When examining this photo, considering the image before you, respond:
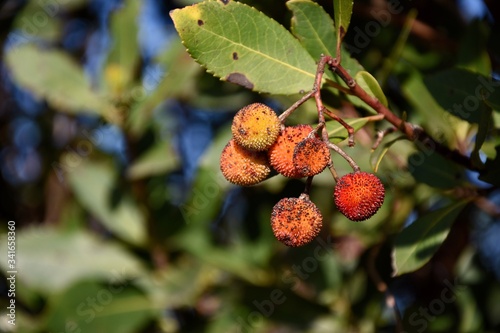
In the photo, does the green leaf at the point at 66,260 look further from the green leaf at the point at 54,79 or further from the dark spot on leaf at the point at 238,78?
the dark spot on leaf at the point at 238,78

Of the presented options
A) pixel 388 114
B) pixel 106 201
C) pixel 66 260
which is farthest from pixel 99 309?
pixel 388 114

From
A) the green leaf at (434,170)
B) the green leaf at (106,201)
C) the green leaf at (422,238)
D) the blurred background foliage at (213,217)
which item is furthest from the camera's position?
the green leaf at (106,201)

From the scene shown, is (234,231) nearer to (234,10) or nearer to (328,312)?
(328,312)

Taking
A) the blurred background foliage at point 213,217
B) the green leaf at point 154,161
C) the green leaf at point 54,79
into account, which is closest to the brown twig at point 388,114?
the blurred background foliage at point 213,217

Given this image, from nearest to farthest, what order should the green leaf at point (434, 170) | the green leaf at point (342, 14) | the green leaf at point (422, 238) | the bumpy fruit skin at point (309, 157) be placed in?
1. the bumpy fruit skin at point (309, 157)
2. the green leaf at point (342, 14)
3. the green leaf at point (422, 238)
4. the green leaf at point (434, 170)

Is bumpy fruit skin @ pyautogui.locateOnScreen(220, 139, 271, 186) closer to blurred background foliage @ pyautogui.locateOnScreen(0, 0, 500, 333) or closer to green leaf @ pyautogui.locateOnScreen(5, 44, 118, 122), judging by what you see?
blurred background foliage @ pyautogui.locateOnScreen(0, 0, 500, 333)

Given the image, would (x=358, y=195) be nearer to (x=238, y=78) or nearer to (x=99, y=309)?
(x=238, y=78)
